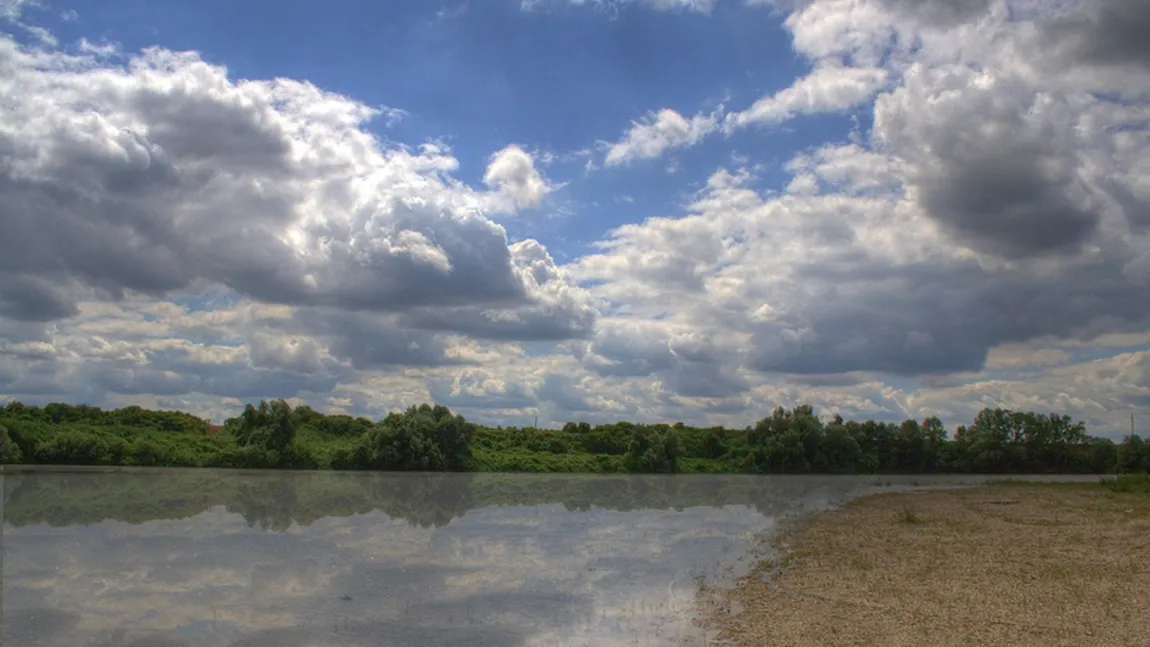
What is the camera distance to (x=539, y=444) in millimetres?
56188

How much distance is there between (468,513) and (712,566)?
11.2 meters

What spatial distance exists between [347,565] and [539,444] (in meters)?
40.7

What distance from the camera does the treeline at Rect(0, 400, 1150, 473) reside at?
4053 cm

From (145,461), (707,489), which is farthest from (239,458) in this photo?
(707,489)

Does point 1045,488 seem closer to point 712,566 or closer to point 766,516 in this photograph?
point 766,516

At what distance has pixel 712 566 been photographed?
662 inches

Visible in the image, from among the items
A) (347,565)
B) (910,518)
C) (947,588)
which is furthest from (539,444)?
(947,588)

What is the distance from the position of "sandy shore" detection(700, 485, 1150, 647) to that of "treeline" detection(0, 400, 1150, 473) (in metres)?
27.6

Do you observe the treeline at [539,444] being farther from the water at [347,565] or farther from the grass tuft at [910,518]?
the grass tuft at [910,518]

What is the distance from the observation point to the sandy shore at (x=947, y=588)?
10.5 meters

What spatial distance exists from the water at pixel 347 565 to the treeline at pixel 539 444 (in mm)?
9420

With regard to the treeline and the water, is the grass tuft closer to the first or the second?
the water

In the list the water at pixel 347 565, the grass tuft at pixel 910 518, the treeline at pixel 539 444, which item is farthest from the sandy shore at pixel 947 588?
the treeline at pixel 539 444

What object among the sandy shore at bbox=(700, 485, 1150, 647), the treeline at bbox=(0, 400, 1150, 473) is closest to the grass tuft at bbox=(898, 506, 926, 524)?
the sandy shore at bbox=(700, 485, 1150, 647)
